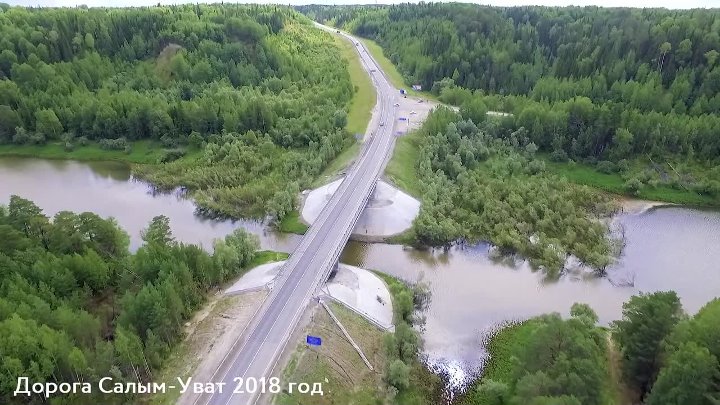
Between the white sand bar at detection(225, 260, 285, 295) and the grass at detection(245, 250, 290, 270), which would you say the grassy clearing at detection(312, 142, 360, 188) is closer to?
the grass at detection(245, 250, 290, 270)

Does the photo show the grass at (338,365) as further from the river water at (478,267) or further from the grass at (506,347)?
the grass at (506,347)

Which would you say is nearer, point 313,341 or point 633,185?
point 313,341

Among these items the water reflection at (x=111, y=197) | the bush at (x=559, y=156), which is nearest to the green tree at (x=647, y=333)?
the water reflection at (x=111, y=197)

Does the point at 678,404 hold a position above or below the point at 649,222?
above

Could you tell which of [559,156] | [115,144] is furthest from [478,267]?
[115,144]

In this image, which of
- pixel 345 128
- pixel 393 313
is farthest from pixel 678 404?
pixel 345 128

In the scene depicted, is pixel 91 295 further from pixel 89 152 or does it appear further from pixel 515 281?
pixel 89 152

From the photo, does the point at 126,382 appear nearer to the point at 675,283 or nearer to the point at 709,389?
the point at 709,389
